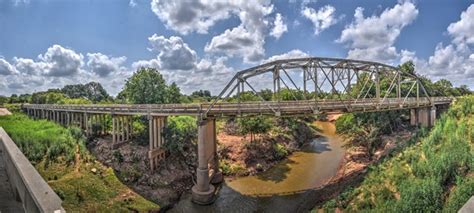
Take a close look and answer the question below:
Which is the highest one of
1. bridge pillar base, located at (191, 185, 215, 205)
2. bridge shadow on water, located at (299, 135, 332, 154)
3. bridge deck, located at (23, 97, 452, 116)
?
bridge deck, located at (23, 97, 452, 116)

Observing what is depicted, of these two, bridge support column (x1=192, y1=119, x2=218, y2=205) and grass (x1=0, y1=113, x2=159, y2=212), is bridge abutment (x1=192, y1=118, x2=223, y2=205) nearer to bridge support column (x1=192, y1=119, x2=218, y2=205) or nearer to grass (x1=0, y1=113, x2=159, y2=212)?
bridge support column (x1=192, y1=119, x2=218, y2=205)

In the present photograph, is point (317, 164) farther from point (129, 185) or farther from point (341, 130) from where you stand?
point (129, 185)

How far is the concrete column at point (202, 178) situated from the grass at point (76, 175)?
135 inches

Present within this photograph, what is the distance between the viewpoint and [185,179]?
2656cm

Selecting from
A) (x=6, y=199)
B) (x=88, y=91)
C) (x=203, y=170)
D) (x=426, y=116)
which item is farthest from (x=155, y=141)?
(x=88, y=91)

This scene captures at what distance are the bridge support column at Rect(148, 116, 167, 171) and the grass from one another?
11.7 ft

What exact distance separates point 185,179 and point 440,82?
76325 millimetres

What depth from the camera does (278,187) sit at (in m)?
25.7

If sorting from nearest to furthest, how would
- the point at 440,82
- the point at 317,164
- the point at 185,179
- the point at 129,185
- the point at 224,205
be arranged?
the point at 224,205
the point at 129,185
the point at 185,179
the point at 317,164
the point at 440,82

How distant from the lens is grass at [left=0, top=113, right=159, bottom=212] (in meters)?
20.3

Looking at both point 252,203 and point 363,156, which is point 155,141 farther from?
point 363,156

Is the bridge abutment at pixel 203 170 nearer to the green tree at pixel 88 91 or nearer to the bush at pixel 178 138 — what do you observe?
the bush at pixel 178 138

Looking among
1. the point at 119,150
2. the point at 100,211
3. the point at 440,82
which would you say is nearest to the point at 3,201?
the point at 100,211

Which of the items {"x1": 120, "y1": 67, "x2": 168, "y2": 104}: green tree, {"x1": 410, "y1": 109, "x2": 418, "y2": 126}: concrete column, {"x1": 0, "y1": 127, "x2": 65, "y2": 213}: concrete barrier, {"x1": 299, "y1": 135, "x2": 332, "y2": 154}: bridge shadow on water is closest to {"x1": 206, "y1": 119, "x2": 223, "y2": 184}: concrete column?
{"x1": 120, "y1": 67, "x2": 168, "y2": 104}: green tree
